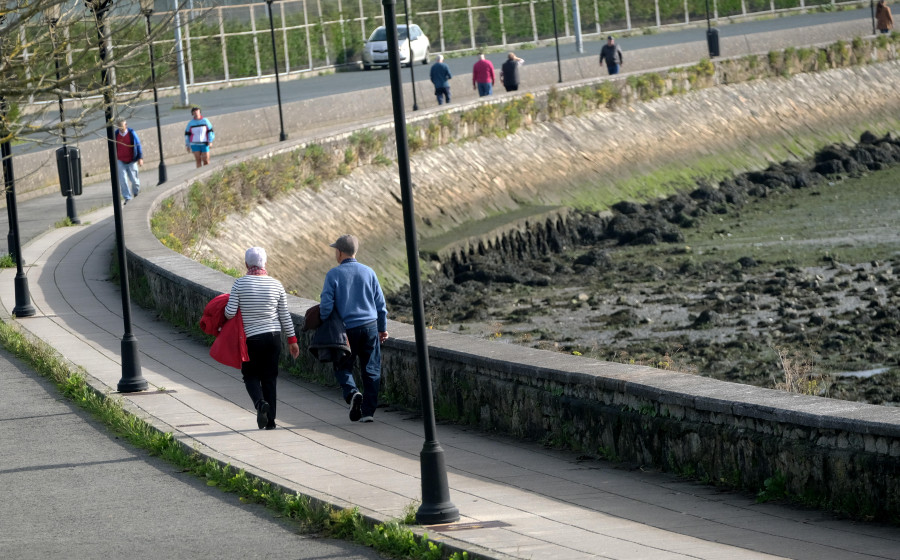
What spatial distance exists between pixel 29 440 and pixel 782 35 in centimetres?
4817

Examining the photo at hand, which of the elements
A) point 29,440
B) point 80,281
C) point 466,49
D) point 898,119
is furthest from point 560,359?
point 466,49

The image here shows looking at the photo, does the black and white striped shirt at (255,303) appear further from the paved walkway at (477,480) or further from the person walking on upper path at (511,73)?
the person walking on upper path at (511,73)

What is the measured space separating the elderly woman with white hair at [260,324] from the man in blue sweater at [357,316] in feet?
1.43

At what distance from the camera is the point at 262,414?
35.5 ft

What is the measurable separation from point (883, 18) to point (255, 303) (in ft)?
163

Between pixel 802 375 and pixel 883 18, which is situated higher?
pixel 883 18

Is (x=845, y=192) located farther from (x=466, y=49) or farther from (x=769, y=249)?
(x=466, y=49)

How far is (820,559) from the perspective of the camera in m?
7.12

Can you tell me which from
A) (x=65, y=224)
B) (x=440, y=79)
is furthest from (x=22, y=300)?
(x=440, y=79)

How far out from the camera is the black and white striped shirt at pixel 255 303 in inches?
426

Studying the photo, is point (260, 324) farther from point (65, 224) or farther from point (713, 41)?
point (713, 41)

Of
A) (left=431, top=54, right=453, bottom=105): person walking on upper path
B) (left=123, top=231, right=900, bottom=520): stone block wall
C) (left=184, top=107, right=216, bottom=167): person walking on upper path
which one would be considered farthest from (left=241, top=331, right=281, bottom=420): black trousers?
(left=431, top=54, right=453, bottom=105): person walking on upper path

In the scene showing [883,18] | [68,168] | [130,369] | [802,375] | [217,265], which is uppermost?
[883,18]

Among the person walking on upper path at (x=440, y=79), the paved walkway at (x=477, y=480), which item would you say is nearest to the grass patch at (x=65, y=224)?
the paved walkway at (x=477, y=480)
